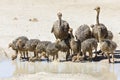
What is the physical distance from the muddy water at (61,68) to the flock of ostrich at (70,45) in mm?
343

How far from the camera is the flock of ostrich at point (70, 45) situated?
16016 millimetres

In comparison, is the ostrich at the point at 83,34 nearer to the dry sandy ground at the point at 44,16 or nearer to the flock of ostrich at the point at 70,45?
the flock of ostrich at the point at 70,45

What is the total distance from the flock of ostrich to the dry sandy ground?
1103 millimetres

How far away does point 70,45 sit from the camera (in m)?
16.4

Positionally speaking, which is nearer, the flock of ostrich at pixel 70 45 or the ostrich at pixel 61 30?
the flock of ostrich at pixel 70 45

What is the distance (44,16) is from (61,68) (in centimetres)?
1037

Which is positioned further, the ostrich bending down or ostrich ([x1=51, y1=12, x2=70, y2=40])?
ostrich ([x1=51, y1=12, x2=70, y2=40])

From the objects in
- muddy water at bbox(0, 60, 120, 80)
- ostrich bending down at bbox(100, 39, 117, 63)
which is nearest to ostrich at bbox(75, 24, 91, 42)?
ostrich bending down at bbox(100, 39, 117, 63)

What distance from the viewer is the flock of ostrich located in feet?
52.5

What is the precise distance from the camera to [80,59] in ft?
52.9

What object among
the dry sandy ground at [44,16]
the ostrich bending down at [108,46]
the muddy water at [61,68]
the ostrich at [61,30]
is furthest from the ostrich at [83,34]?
the dry sandy ground at [44,16]

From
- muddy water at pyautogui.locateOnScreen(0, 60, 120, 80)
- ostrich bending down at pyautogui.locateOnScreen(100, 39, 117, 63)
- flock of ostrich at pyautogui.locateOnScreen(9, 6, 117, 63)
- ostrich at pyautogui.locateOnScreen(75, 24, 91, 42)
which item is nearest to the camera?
muddy water at pyautogui.locateOnScreen(0, 60, 120, 80)

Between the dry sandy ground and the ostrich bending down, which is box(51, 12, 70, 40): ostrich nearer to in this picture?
the ostrich bending down

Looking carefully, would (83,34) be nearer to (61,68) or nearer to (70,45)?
(70,45)
